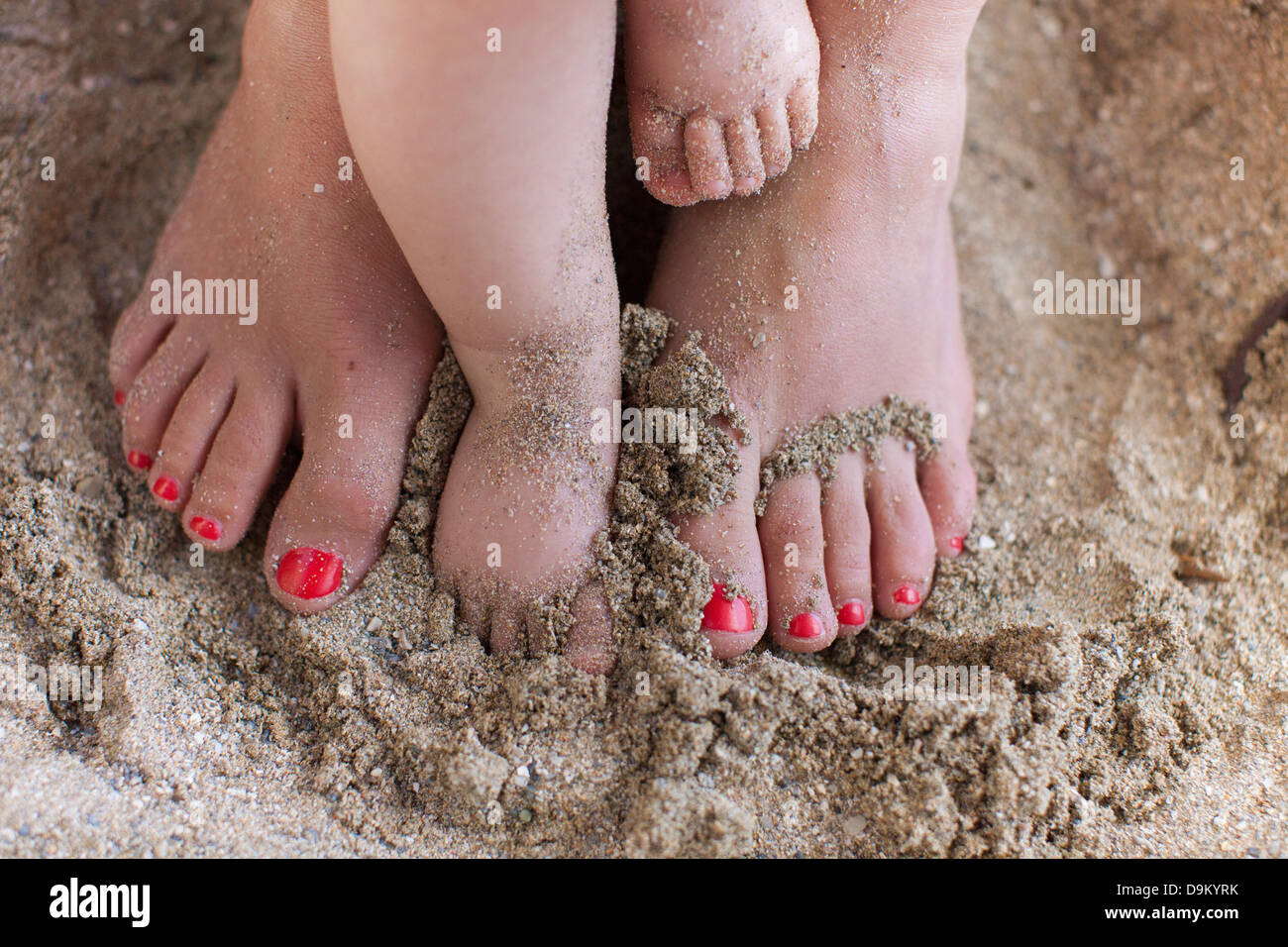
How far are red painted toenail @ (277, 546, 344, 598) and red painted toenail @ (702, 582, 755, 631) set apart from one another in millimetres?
372

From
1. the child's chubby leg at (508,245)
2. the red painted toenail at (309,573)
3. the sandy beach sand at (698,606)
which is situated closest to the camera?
the child's chubby leg at (508,245)

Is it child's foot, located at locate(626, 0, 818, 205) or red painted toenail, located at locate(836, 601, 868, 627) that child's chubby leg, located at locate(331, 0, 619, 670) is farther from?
red painted toenail, located at locate(836, 601, 868, 627)

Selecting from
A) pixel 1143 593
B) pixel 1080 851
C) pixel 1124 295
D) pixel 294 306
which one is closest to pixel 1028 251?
pixel 1124 295

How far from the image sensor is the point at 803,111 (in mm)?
952

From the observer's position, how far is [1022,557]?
1.10m

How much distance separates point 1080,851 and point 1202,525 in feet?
1.52

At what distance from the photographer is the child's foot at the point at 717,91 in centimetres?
88

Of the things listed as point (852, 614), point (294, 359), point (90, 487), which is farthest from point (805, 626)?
point (90, 487)

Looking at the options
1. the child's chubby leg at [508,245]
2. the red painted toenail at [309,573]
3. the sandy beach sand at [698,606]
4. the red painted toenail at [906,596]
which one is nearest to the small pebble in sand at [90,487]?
the sandy beach sand at [698,606]

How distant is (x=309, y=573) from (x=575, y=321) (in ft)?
1.23

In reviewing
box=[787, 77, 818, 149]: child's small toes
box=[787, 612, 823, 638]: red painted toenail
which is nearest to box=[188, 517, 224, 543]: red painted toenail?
box=[787, 612, 823, 638]: red painted toenail

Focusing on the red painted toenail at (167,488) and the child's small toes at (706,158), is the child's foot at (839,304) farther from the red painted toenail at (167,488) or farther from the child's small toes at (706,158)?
the red painted toenail at (167,488)
